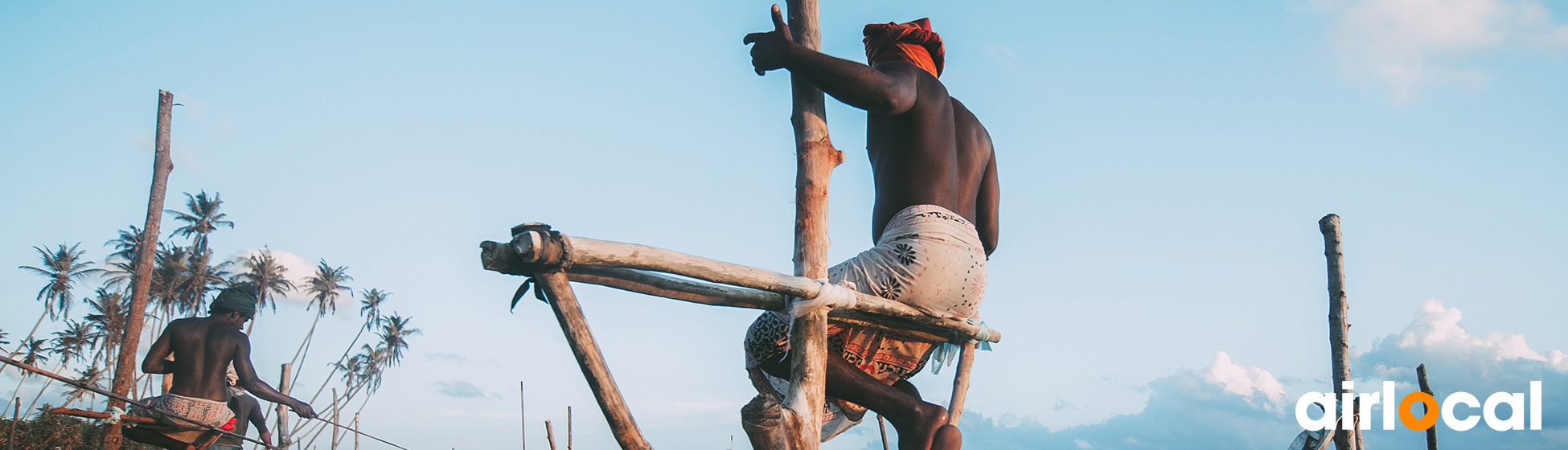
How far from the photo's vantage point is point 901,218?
2.96 m

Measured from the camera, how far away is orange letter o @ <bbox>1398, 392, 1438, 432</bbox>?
7.54m

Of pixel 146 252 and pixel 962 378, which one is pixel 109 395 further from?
pixel 146 252

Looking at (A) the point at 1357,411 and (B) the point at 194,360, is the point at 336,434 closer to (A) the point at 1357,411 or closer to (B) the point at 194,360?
(B) the point at 194,360

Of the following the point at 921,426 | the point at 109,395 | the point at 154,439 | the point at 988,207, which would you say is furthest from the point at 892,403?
the point at 154,439

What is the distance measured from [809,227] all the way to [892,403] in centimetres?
60

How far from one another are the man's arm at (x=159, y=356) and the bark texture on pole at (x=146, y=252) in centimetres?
472

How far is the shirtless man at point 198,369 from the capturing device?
20.4 feet

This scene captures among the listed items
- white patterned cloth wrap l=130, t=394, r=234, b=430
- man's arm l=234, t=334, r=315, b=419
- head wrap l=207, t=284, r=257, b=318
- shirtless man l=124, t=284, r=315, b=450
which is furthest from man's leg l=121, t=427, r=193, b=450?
head wrap l=207, t=284, r=257, b=318

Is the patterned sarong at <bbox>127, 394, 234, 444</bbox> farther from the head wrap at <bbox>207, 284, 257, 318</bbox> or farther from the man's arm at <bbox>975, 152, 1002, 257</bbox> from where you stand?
the man's arm at <bbox>975, 152, 1002, 257</bbox>

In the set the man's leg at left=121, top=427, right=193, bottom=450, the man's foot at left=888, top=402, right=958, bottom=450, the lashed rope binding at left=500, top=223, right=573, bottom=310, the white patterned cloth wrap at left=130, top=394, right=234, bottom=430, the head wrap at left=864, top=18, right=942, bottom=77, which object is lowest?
the man's leg at left=121, top=427, right=193, bottom=450

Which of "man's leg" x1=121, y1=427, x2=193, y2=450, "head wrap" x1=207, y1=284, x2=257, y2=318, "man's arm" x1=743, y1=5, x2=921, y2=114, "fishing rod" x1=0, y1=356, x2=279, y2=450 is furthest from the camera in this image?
"head wrap" x1=207, y1=284, x2=257, y2=318

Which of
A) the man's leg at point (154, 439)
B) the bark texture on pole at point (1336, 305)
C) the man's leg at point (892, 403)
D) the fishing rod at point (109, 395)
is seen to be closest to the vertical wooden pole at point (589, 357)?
the man's leg at point (892, 403)

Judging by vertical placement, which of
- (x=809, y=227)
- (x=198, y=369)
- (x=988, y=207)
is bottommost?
(x=198, y=369)

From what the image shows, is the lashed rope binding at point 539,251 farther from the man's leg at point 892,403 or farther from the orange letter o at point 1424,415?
the orange letter o at point 1424,415
